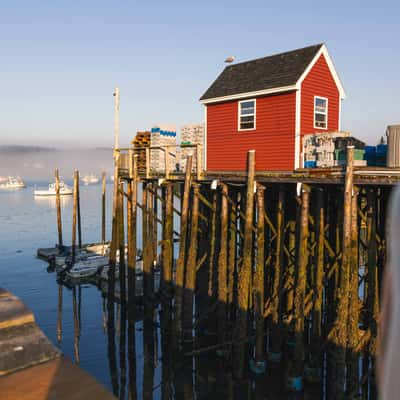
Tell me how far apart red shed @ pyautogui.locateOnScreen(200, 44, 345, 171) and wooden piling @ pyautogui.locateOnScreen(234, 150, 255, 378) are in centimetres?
379

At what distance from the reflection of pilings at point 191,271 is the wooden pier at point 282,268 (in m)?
0.04

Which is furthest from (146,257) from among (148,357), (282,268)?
(282,268)

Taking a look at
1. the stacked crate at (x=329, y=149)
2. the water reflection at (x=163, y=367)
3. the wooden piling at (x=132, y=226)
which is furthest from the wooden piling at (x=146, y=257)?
the stacked crate at (x=329, y=149)

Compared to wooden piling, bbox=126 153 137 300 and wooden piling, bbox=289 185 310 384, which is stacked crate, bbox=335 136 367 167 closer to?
wooden piling, bbox=289 185 310 384

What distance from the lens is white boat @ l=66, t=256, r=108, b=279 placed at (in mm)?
29031

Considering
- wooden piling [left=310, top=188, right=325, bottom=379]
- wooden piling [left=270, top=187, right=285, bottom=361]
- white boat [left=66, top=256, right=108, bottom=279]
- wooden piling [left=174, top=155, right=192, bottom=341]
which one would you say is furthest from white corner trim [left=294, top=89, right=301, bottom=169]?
white boat [left=66, top=256, right=108, bottom=279]

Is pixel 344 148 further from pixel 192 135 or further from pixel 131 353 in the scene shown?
pixel 131 353

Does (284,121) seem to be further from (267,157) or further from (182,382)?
(182,382)

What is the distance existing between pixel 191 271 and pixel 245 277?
2.37 meters

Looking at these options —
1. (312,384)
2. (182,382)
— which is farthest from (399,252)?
(182,382)

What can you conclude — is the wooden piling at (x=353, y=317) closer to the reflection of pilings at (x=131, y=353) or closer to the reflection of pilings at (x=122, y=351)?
the reflection of pilings at (x=131, y=353)

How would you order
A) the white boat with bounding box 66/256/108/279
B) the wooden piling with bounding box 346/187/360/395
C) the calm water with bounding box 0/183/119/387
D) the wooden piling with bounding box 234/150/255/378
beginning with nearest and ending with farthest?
the wooden piling with bounding box 346/187/360/395
the wooden piling with bounding box 234/150/255/378
the calm water with bounding box 0/183/119/387
the white boat with bounding box 66/256/108/279

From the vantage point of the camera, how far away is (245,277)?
13.5 metres

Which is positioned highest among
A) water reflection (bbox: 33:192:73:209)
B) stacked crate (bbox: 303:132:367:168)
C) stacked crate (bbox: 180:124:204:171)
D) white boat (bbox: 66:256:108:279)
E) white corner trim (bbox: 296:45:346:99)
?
white corner trim (bbox: 296:45:346:99)
